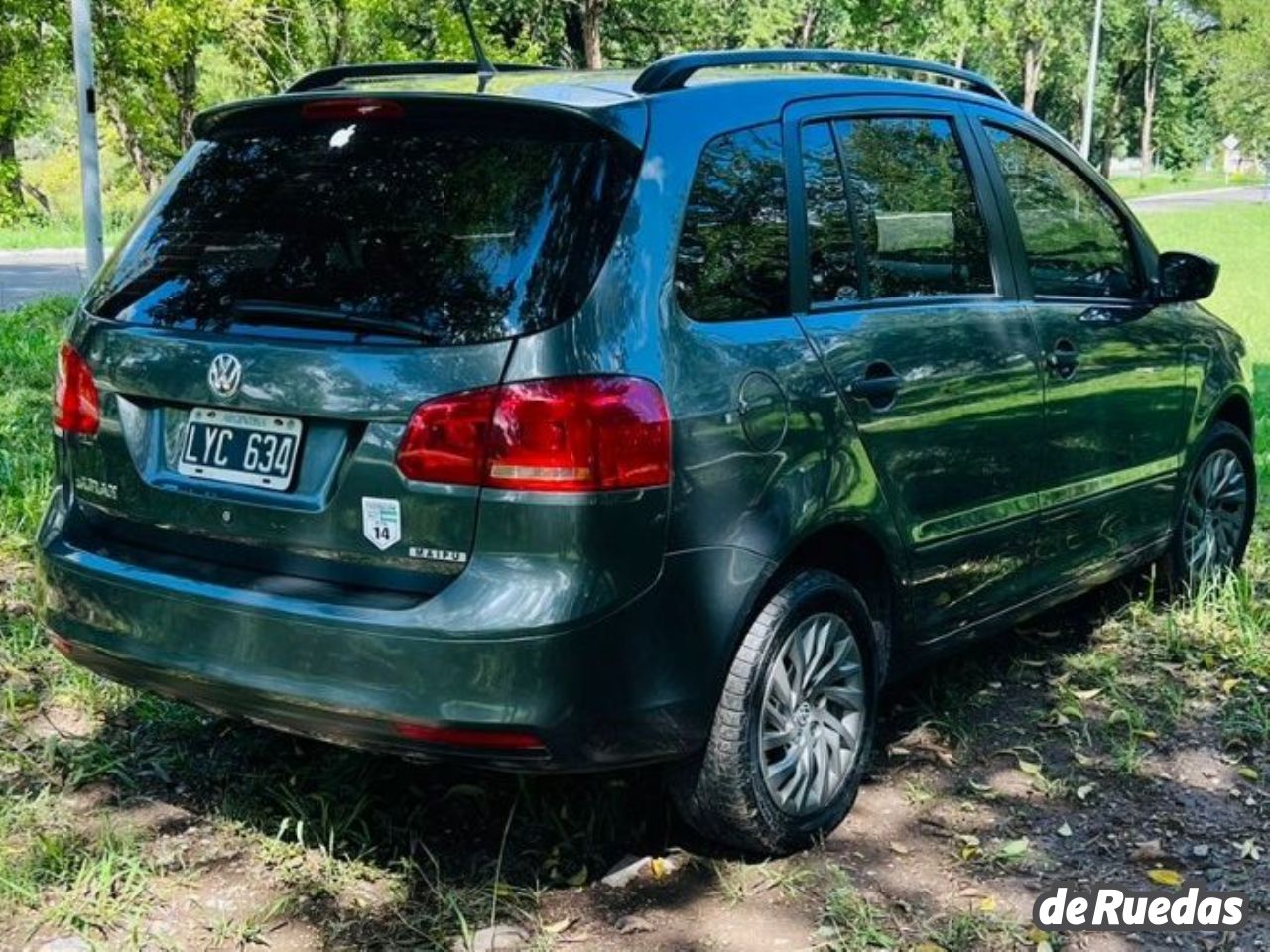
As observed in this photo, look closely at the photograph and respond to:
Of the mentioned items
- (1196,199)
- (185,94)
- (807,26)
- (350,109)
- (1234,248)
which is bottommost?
(1234,248)

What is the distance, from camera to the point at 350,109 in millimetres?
3346

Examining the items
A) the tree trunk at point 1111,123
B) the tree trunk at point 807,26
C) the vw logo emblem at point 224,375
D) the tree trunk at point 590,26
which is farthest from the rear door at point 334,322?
the tree trunk at point 1111,123

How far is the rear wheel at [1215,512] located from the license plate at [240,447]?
11.7 feet

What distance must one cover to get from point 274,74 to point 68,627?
2936 centimetres

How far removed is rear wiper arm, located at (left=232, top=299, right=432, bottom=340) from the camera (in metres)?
3.02

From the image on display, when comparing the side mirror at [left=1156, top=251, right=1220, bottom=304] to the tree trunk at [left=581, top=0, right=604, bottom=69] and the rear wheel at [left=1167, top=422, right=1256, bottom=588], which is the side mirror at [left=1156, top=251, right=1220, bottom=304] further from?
the tree trunk at [left=581, top=0, right=604, bottom=69]

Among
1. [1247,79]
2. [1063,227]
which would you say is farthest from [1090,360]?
[1247,79]

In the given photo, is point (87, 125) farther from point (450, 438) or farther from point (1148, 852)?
point (1148, 852)

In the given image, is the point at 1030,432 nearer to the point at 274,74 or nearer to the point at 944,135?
the point at 944,135

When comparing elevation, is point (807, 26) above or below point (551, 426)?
above

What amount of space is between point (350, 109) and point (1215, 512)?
3.87 meters

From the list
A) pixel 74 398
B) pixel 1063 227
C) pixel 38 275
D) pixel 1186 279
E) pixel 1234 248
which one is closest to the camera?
pixel 74 398

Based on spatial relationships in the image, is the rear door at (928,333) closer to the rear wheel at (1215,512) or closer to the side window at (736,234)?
the side window at (736,234)

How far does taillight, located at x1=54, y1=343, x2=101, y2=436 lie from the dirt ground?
991 millimetres
